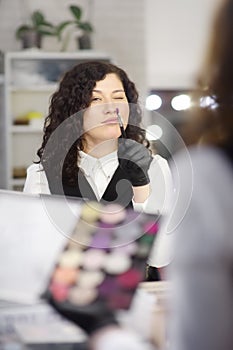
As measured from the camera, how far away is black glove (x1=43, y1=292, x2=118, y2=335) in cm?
104

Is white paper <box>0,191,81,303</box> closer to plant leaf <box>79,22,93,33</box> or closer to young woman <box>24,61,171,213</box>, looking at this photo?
young woman <box>24,61,171,213</box>

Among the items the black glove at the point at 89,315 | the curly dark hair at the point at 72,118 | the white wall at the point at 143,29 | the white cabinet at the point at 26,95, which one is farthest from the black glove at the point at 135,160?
the white wall at the point at 143,29

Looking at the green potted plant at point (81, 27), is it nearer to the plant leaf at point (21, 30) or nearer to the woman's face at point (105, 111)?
the plant leaf at point (21, 30)

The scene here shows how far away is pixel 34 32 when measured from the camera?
4473 millimetres

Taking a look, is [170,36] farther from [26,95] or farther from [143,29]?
[26,95]

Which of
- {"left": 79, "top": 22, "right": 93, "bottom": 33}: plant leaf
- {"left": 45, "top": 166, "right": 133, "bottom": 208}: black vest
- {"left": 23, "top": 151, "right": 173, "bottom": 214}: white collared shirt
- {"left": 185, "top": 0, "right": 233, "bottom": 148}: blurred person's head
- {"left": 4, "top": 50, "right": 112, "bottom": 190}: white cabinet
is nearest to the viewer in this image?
{"left": 185, "top": 0, "right": 233, "bottom": 148}: blurred person's head

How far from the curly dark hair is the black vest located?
4 cm

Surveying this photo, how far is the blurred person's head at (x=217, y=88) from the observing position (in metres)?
0.91

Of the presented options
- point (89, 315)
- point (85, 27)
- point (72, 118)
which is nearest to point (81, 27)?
point (85, 27)

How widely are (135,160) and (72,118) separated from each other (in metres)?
0.32

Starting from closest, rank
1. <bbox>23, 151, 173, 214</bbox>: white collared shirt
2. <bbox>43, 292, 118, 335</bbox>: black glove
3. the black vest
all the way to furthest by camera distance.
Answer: <bbox>43, 292, 118, 335</bbox>: black glove < the black vest < <bbox>23, 151, 173, 214</bbox>: white collared shirt

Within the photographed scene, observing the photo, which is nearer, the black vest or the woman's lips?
the black vest

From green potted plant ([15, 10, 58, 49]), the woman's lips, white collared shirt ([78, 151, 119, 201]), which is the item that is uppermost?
green potted plant ([15, 10, 58, 49])

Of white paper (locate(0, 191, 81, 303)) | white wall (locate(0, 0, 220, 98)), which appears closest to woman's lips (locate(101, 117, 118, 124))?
white paper (locate(0, 191, 81, 303))
